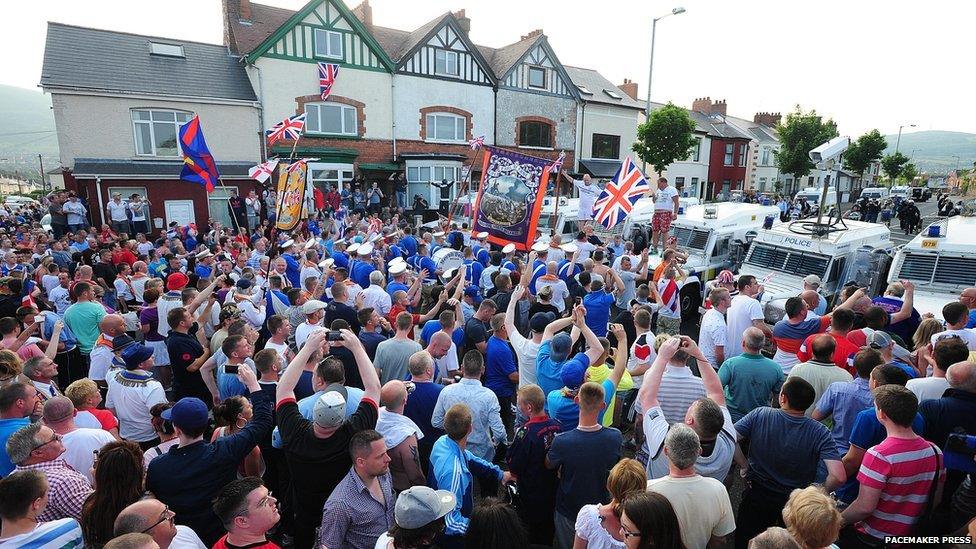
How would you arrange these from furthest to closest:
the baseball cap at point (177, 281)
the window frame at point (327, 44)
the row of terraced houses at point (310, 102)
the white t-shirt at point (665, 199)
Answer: the window frame at point (327, 44) → the row of terraced houses at point (310, 102) → the white t-shirt at point (665, 199) → the baseball cap at point (177, 281)

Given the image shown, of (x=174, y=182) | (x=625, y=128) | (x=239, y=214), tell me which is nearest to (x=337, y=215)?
(x=239, y=214)

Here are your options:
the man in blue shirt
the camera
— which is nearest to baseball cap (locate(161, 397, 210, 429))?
the man in blue shirt

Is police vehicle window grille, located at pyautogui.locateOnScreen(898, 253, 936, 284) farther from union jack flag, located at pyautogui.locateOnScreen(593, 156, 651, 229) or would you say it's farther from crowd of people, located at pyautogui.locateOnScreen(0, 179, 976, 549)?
union jack flag, located at pyautogui.locateOnScreen(593, 156, 651, 229)

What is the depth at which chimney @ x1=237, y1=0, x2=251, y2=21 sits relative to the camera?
74.9 ft

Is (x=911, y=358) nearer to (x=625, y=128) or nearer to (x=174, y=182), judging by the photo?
(x=174, y=182)

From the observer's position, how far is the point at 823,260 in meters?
9.80

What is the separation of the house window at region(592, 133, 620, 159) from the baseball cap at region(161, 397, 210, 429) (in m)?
32.1

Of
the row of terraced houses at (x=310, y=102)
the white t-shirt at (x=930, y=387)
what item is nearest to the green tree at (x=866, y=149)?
the row of terraced houses at (x=310, y=102)

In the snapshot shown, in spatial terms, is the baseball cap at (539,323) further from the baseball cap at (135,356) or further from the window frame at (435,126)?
the window frame at (435,126)

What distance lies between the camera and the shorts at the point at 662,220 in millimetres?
13128

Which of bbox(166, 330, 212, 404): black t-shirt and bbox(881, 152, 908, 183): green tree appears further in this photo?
bbox(881, 152, 908, 183): green tree

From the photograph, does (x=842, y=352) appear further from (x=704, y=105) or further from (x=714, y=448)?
(x=704, y=105)

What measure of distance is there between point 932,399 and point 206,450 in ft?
17.4

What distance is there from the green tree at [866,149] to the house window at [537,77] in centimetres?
2665
